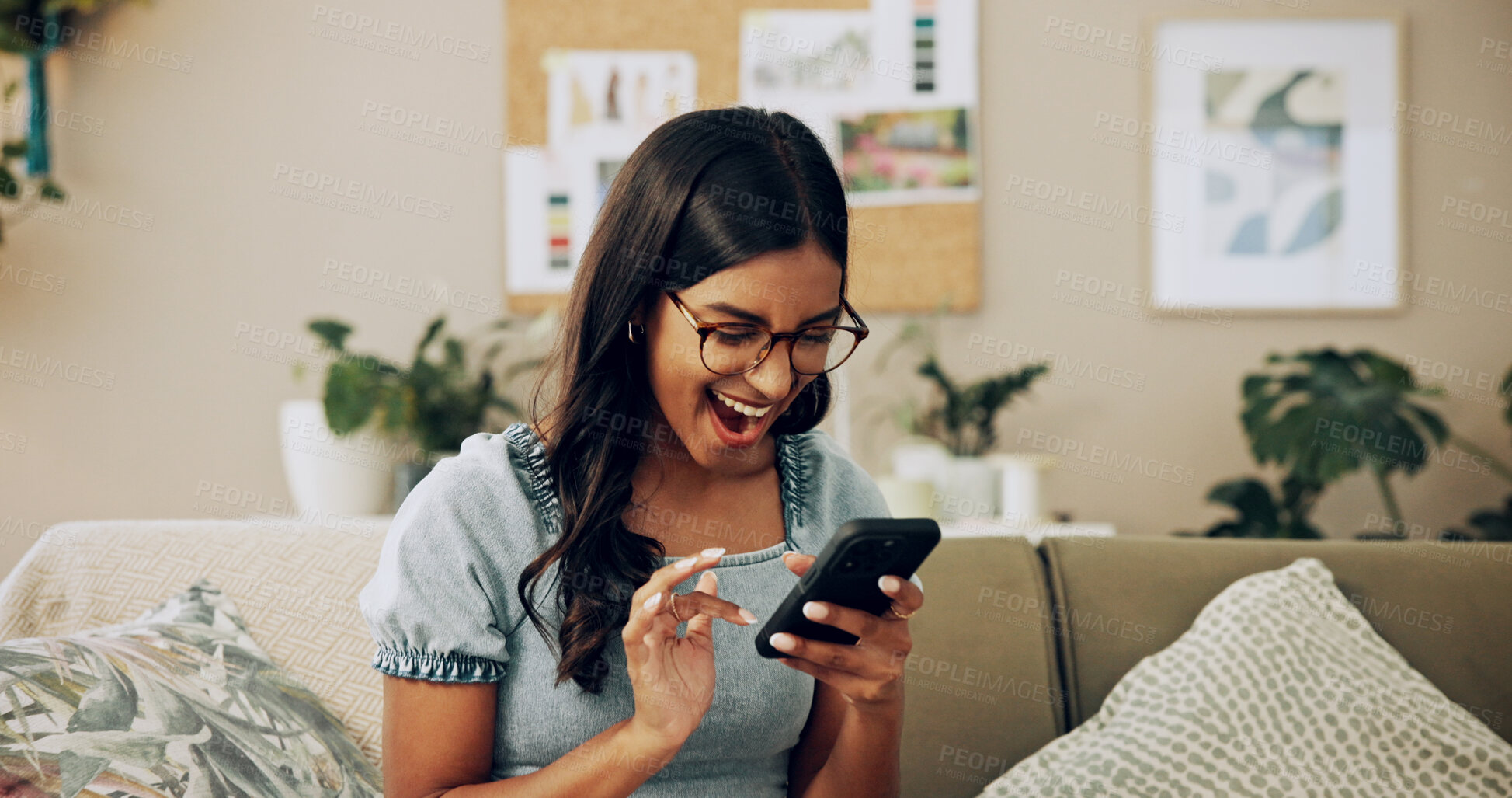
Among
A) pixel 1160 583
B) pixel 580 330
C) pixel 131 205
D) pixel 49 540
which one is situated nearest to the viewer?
pixel 580 330

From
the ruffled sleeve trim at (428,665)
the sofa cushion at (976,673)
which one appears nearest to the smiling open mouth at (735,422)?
the ruffled sleeve trim at (428,665)

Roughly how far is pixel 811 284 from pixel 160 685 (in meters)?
0.72

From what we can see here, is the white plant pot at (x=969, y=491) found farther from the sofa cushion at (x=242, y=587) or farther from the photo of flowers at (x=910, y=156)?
the sofa cushion at (x=242, y=587)

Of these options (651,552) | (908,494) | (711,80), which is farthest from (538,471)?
(711,80)

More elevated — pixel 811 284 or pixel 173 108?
pixel 173 108

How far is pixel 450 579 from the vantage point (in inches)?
36.4

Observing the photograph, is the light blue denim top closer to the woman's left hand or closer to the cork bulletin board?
the woman's left hand

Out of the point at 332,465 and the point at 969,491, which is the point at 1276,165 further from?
the point at 332,465

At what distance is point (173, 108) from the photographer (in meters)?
2.60

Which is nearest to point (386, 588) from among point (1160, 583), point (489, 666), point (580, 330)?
point (489, 666)

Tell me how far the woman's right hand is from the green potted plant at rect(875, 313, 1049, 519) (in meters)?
1.50

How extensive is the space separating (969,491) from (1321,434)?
73 centimetres

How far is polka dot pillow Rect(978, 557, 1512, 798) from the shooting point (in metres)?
1.23

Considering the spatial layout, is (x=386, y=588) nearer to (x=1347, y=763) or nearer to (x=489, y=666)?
(x=489, y=666)
